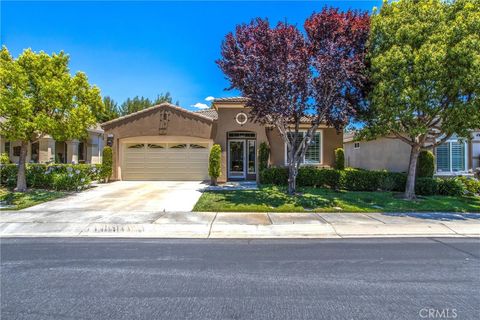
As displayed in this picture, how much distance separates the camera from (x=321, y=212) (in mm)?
10781

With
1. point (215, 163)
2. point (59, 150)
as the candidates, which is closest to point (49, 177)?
point (215, 163)

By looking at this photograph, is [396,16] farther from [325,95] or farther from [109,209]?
[109,209]

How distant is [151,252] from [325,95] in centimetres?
888

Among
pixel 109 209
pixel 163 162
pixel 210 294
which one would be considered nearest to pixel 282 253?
pixel 210 294

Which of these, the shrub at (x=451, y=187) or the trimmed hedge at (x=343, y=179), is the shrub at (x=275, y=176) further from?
the shrub at (x=451, y=187)

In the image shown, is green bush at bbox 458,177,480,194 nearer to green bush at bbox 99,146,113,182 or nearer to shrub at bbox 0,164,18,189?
green bush at bbox 99,146,113,182

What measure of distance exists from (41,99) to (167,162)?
7.93 metres

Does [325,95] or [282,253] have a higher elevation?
[325,95]

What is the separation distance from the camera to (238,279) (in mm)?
5074

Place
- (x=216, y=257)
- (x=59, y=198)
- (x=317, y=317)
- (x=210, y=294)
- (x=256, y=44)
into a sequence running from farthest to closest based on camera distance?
(x=59, y=198) < (x=256, y=44) < (x=216, y=257) < (x=210, y=294) < (x=317, y=317)

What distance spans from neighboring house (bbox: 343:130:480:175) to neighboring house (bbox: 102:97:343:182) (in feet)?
11.3

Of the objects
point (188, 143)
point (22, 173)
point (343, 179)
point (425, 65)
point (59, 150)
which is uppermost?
point (425, 65)

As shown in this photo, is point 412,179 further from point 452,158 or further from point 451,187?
point 452,158

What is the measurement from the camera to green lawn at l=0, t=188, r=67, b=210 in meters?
11.6
